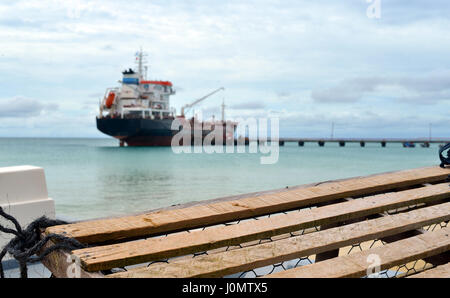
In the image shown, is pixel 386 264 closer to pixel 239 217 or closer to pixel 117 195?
pixel 239 217

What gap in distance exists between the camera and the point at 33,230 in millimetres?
2020

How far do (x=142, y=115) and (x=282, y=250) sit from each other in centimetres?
6148

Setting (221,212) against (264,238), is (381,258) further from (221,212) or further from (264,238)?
(221,212)

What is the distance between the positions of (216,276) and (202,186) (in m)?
24.3

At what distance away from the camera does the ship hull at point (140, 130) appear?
59.7 metres

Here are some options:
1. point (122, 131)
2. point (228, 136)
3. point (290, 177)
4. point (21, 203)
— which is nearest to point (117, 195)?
point (290, 177)

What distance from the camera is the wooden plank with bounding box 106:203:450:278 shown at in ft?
5.54


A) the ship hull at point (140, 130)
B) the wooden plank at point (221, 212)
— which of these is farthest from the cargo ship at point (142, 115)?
the wooden plank at point (221, 212)

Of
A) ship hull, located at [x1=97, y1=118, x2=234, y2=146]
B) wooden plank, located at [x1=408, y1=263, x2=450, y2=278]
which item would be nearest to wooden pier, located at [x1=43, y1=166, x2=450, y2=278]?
wooden plank, located at [x1=408, y1=263, x2=450, y2=278]

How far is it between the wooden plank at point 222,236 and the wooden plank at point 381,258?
1.07ft

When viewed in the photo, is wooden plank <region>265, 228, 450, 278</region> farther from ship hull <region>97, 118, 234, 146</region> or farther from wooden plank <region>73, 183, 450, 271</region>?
ship hull <region>97, 118, 234, 146</region>

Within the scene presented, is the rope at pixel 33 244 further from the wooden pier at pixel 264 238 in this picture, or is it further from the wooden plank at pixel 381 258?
the wooden plank at pixel 381 258

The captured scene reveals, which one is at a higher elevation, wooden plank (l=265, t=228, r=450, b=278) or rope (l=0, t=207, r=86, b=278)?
rope (l=0, t=207, r=86, b=278)

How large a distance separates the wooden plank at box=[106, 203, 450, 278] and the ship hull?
58.7m
